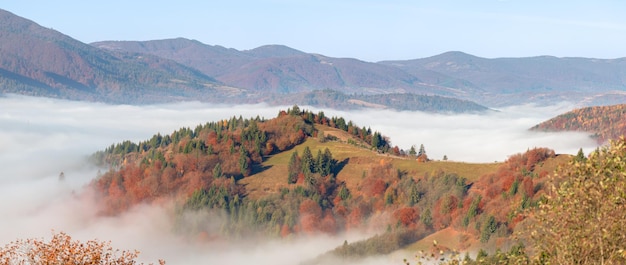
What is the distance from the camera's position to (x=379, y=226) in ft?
532

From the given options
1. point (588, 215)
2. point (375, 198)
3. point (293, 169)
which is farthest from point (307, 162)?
point (588, 215)

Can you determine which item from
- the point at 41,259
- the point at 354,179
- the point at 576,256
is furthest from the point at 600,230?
the point at 354,179

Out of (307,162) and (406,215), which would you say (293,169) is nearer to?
(307,162)

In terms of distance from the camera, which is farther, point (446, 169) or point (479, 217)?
point (446, 169)

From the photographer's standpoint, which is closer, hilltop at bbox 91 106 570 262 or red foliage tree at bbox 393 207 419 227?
hilltop at bbox 91 106 570 262

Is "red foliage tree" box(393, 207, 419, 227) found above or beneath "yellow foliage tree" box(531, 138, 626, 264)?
beneath

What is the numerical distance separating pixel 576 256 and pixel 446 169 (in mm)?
150119

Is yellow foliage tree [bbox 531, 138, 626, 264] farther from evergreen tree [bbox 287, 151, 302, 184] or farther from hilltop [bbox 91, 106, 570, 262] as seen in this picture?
evergreen tree [bbox 287, 151, 302, 184]

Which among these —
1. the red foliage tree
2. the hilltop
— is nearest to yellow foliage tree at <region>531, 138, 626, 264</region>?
the hilltop

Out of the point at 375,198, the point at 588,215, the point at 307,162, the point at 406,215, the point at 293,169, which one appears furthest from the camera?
the point at 293,169

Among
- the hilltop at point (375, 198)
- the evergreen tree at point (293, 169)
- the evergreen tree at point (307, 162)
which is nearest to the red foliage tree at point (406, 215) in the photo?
the hilltop at point (375, 198)

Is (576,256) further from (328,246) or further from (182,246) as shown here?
(182,246)

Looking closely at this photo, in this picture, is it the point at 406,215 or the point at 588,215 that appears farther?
the point at 406,215

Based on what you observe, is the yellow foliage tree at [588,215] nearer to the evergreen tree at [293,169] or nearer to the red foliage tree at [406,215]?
the red foliage tree at [406,215]
